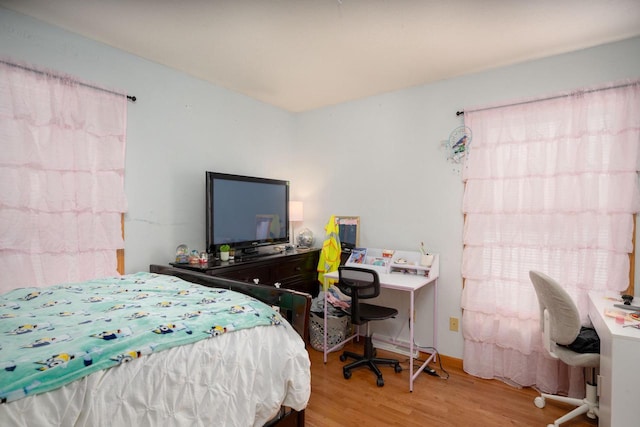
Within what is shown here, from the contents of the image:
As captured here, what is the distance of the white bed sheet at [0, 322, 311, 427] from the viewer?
1.00 metres

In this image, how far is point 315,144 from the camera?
398 cm

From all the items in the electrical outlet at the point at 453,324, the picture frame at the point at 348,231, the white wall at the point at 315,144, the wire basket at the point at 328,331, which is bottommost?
the wire basket at the point at 328,331

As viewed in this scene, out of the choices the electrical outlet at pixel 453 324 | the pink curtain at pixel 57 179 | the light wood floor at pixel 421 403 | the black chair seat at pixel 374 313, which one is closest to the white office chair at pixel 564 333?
the light wood floor at pixel 421 403

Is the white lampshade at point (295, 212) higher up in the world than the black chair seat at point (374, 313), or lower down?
higher up

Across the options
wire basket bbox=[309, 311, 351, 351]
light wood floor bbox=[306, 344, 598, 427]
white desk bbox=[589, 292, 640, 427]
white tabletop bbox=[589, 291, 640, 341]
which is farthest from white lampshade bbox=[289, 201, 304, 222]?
white desk bbox=[589, 292, 640, 427]

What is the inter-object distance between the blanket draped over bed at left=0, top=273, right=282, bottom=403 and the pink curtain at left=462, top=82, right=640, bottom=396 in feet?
6.70

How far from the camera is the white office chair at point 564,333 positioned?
2002 millimetres

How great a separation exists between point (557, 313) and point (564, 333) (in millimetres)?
123

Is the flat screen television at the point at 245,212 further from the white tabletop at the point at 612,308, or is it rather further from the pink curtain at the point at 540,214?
the white tabletop at the point at 612,308

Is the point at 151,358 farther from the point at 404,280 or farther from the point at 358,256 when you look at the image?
the point at 358,256

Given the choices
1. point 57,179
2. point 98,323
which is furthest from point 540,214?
point 57,179

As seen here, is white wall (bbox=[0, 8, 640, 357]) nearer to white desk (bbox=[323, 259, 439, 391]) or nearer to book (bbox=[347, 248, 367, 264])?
white desk (bbox=[323, 259, 439, 391])

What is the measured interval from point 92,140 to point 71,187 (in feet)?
1.22

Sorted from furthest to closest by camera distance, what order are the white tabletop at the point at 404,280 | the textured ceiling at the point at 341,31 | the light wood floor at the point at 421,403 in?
the white tabletop at the point at 404,280 < the light wood floor at the point at 421,403 < the textured ceiling at the point at 341,31
